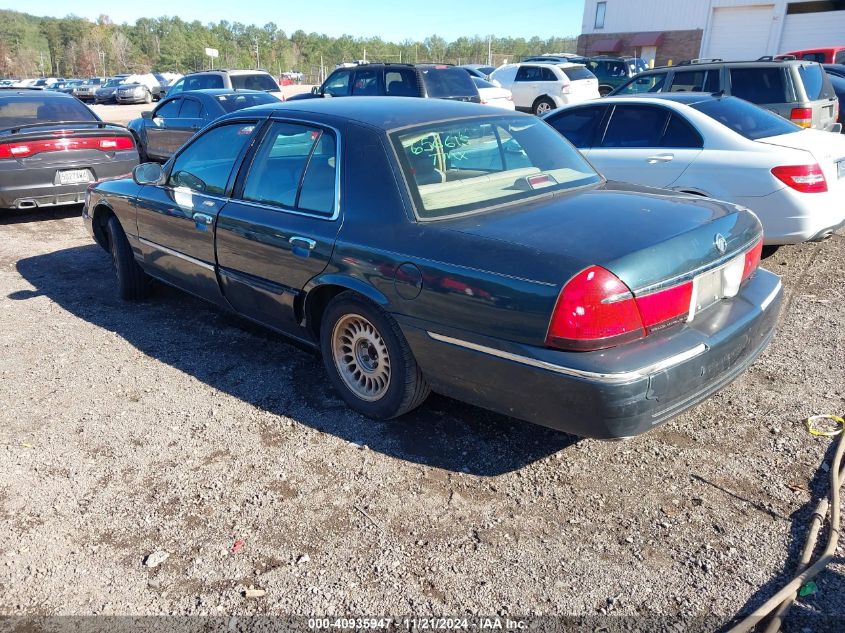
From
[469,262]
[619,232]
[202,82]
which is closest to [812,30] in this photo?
[202,82]

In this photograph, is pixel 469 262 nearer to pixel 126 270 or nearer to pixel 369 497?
pixel 369 497

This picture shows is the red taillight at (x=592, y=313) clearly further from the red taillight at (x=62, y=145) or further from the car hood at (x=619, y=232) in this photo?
the red taillight at (x=62, y=145)

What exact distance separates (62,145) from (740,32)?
128ft

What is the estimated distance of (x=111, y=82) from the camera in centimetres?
4278

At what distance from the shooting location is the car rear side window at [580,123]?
6.79m

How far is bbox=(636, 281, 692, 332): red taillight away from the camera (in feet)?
9.09

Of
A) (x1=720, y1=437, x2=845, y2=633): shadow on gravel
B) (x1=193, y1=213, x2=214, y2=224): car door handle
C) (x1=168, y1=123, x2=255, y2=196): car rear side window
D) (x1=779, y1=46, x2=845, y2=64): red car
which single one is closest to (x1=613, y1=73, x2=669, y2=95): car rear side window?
(x1=168, y1=123, x2=255, y2=196): car rear side window

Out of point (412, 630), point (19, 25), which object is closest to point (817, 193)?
point (412, 630)

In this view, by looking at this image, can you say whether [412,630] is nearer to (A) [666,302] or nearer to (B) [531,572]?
(B) [531,572]

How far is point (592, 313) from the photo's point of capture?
8.78 feet

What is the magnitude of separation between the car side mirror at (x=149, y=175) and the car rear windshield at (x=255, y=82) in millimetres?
9617

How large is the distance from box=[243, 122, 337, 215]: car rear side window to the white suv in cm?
1574

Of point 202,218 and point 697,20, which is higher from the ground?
point 697,20

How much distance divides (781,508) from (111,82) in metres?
47.7
